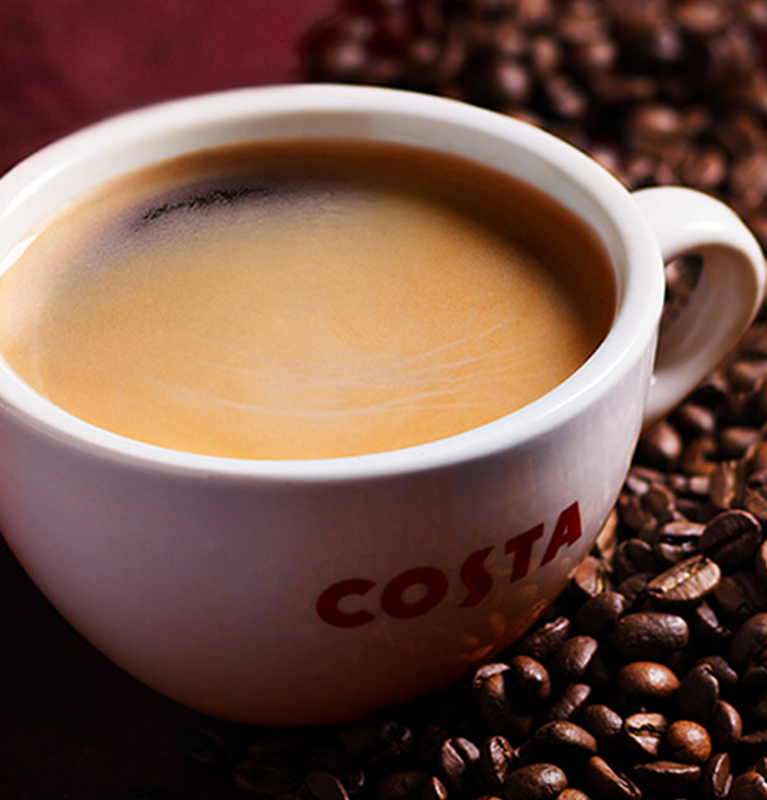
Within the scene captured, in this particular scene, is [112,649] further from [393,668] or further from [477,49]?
[477,49]

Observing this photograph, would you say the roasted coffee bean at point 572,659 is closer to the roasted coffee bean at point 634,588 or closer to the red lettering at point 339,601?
the roasted coffee bean at point 634,588

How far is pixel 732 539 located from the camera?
97 cm

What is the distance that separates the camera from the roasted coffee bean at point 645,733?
86 cm

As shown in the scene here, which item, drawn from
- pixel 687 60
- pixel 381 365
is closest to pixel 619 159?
pixel 687 60

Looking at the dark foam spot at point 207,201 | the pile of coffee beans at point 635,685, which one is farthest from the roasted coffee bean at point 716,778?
the dark foam spot at point 207,201

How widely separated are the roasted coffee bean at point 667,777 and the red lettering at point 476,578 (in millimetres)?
181

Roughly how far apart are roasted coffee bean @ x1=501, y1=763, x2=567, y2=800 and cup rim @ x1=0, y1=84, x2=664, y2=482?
0.26 metres

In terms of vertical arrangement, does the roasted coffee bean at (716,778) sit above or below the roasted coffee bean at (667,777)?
below

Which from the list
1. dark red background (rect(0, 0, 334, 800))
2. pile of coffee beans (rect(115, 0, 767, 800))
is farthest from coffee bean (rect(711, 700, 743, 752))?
dark red background (rect(0, 0, 334, 800))

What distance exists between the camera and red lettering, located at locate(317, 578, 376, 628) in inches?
29.3

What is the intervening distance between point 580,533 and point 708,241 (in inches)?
10.2

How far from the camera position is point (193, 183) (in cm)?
102

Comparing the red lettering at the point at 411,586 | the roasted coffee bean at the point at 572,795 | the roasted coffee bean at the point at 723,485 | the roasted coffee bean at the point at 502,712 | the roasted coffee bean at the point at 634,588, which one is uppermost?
the red lettering at the point at 411,586

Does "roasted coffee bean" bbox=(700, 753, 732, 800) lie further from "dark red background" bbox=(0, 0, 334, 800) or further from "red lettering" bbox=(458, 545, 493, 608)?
"dark red background" bbox=(0, 0, 334, 800)
